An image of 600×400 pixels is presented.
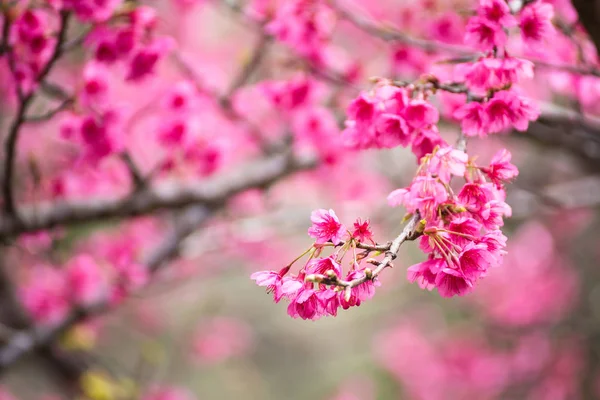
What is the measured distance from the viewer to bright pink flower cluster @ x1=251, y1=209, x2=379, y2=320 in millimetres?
945

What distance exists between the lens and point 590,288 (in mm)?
5113

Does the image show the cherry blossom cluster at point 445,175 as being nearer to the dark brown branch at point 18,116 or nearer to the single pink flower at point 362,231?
the single pink flower at point 362,231

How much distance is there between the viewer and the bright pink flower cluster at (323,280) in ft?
3.10

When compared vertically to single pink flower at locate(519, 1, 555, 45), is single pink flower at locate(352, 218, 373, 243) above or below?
below

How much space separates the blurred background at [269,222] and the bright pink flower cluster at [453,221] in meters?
0.35

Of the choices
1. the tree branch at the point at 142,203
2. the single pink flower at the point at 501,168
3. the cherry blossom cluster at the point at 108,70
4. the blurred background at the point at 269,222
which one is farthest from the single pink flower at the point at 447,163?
the tree branch at the point at 142,203

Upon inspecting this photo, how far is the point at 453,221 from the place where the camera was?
99 cm

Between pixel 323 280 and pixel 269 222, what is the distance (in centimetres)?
254

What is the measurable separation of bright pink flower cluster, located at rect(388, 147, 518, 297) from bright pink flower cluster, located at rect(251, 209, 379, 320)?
0.13 metres

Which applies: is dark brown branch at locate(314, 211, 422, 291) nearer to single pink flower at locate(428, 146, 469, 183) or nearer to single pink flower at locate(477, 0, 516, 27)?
single pink flower at locate(428, 146, 469, 183)

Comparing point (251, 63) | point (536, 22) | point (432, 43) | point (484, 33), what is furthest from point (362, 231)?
point (251, 63)

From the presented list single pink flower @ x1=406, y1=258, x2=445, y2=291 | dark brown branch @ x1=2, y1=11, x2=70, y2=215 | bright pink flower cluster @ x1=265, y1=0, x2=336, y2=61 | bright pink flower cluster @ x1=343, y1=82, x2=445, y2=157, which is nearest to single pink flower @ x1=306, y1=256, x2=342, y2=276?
single pink flower @ x1=406, y1=258, x2=445, y2=291

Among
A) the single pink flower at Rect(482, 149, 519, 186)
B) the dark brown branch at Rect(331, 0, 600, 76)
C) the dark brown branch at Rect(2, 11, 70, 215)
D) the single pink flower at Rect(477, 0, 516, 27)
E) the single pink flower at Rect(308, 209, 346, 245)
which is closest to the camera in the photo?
the single pink flower at Rect(308, 209, 346, 245)

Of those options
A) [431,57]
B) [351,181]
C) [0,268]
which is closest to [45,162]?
[0,268]
